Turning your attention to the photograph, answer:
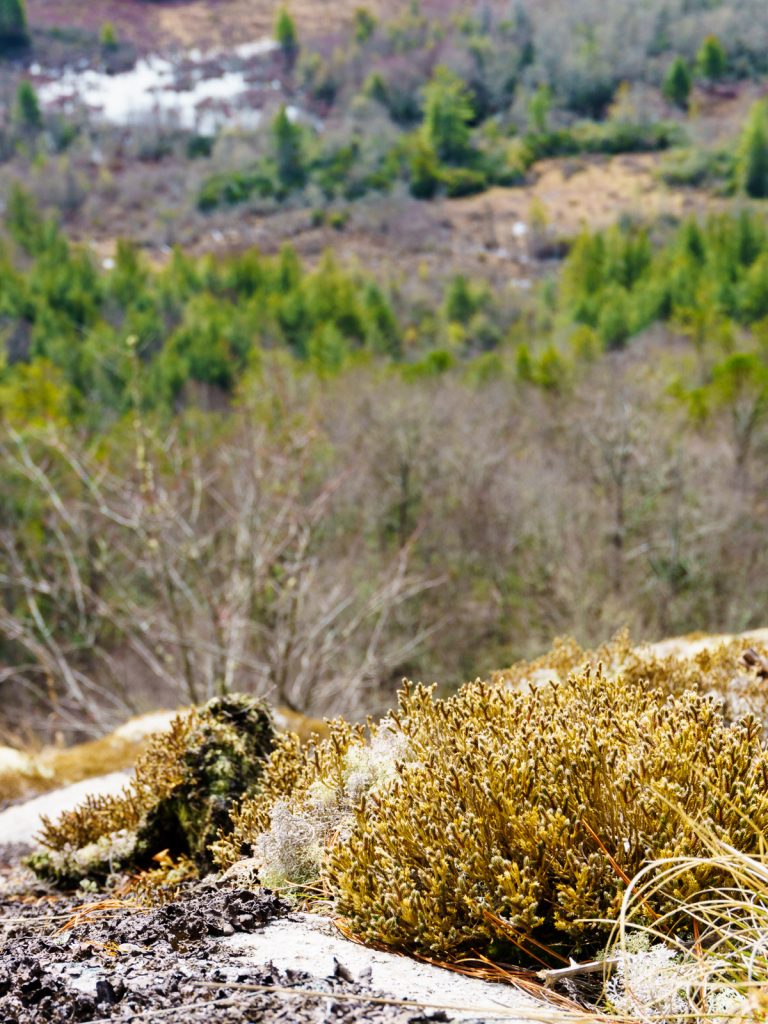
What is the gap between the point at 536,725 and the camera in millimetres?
2996

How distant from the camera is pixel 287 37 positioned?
164 metres

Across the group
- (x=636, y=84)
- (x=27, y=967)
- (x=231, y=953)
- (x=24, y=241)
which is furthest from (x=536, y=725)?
(x=636, y=84)

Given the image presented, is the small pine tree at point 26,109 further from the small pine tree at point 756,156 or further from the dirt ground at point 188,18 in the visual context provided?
the small pine tree at point 756,156

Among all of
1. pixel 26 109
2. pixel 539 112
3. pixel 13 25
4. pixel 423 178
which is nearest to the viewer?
pixel 423 178

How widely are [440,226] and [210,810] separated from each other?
347ft

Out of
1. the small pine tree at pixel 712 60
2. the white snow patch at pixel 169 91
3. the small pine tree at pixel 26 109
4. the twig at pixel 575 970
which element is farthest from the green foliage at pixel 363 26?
the twig at pixel 575 970

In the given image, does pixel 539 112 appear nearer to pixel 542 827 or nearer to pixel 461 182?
pixel 461 182

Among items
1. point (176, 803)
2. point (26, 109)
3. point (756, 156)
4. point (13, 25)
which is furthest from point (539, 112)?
point (176, 803)

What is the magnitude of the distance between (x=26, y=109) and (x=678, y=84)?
90584 mm

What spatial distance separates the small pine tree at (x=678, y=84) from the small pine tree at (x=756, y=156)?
40.9 m

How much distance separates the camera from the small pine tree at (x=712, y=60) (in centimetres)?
13262

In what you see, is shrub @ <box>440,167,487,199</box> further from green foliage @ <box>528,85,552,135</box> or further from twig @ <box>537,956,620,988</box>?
twig @ <box>537,956,620,988</box>

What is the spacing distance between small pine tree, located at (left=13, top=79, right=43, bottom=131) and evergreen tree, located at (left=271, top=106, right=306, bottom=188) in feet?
115

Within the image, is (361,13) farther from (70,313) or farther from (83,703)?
(83,703)
